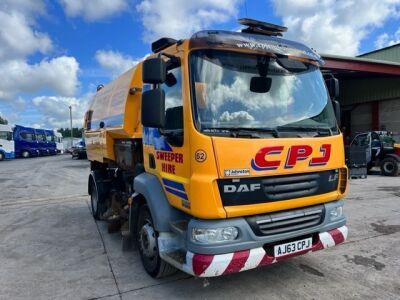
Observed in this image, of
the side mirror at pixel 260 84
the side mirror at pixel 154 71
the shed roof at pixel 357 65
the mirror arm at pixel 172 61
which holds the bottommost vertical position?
the side mirror at pixel 260 84

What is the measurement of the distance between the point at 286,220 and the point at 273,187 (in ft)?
1.24

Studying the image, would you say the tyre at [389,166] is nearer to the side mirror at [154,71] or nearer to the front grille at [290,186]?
the front grille at [290,186]

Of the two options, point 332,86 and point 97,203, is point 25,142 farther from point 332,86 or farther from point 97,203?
point 332,86

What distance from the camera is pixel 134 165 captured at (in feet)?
17.0

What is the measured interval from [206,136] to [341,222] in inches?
77.8

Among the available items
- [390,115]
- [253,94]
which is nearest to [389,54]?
[390,115]

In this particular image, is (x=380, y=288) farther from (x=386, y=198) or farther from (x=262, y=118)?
(x=386, y=198)

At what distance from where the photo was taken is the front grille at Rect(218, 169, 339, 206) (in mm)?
3326

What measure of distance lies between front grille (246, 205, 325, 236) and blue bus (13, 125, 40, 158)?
3928cm

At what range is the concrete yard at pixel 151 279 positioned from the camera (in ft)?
12.7

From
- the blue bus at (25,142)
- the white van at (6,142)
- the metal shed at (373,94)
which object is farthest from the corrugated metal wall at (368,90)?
the blue bus at (25,142)

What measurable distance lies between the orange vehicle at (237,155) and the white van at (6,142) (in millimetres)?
36428

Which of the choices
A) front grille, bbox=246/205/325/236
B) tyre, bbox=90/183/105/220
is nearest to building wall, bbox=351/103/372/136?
tyre, bbox=90/183/105/220

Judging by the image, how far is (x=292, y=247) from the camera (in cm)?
361
